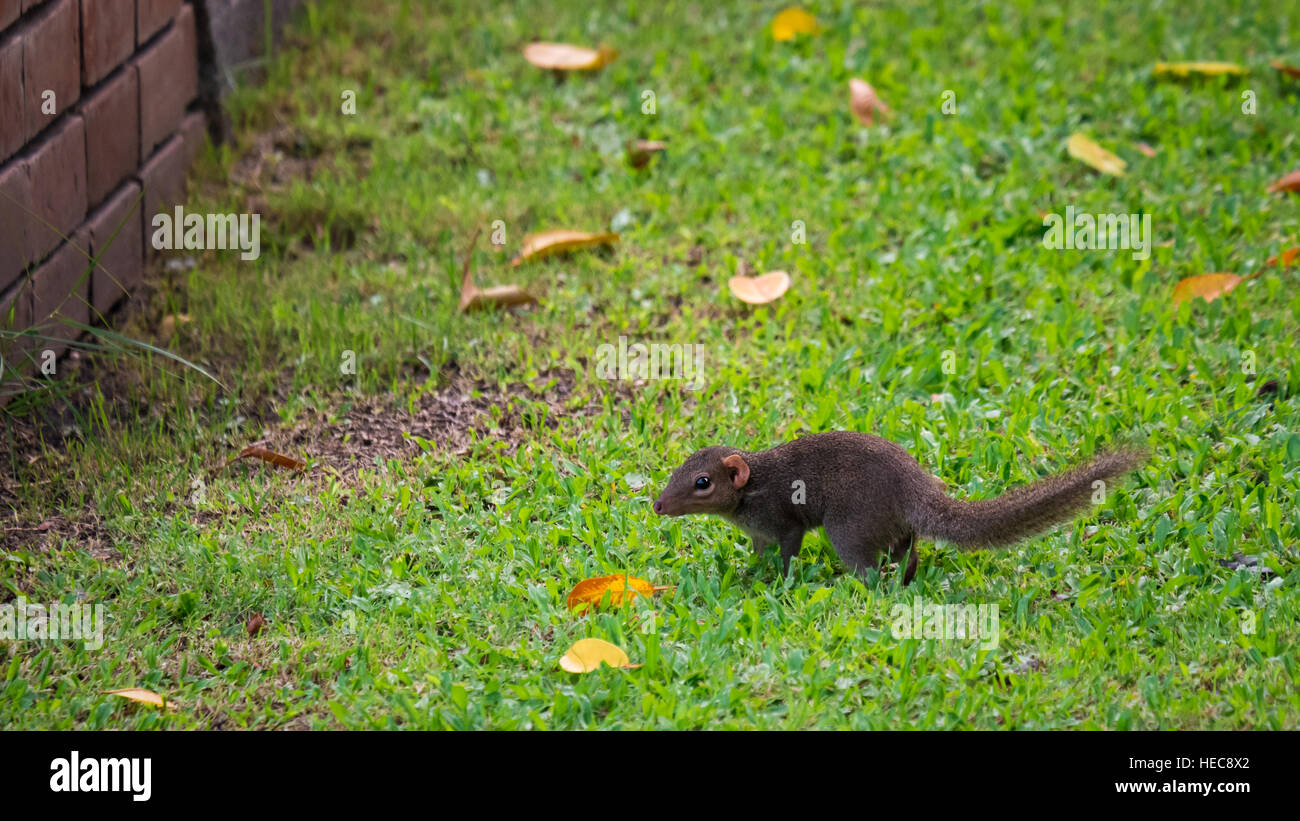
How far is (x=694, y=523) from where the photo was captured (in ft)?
16.8

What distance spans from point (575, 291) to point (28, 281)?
8.28 ft

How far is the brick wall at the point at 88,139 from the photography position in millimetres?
5359

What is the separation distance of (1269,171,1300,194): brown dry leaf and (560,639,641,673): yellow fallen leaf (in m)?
4.88

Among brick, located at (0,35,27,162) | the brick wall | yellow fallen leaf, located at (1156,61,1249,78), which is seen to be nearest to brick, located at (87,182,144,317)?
the brick wall

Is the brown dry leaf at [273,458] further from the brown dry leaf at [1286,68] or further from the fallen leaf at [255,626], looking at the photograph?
the brown dry leaf at [1286,68]

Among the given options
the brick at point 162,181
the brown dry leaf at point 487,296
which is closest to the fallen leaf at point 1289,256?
the brown dry leaf at point 487,296

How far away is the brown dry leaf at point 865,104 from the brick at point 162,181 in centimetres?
394

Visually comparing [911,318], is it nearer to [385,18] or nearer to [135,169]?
[135,169]

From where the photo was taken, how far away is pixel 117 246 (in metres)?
6.31

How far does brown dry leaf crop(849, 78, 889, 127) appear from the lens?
7910 mm

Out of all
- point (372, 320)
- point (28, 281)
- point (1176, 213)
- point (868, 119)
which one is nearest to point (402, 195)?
point (372, 320)

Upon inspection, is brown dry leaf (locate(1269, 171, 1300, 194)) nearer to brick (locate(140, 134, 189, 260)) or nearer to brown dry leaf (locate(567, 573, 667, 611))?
brown dry leaf (locate(567, 573, 667, 611))

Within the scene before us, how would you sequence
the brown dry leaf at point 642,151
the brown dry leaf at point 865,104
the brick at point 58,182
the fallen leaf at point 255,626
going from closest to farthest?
1. the fallen leaf at point 255,626
2. the brick at point 58,182
3. the brown dry leaf at point 642,151
4. the brown dry leaf at point 865,104

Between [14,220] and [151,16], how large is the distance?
1.76 metres
